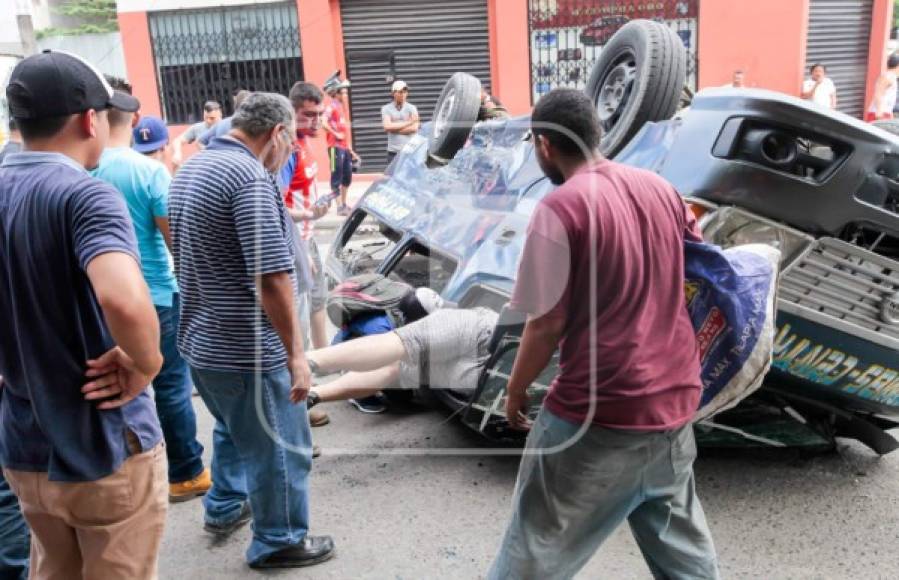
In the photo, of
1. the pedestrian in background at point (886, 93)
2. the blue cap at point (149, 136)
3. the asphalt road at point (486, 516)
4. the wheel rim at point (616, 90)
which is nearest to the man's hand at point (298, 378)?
the asphalt road at point (486, 516)

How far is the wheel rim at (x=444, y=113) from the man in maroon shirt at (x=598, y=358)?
2967 millimetres

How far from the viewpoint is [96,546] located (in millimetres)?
1938

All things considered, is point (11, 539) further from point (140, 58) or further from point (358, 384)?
point (140, 58)

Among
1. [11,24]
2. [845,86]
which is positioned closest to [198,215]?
[845,86]

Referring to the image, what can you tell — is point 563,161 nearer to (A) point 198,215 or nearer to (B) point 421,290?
(A) point 198,215

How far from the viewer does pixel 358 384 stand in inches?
149

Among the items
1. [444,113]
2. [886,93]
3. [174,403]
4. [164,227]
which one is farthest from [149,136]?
[886,93]

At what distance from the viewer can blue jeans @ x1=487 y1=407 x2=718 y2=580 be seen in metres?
2.12

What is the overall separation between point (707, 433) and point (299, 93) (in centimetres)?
270

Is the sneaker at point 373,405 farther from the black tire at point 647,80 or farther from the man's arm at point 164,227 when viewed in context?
the black tire at point 647,80

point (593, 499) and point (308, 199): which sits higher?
point (308, 199)

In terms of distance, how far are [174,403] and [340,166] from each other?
799 centimetres

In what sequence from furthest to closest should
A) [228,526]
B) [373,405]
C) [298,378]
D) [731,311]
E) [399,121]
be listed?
[399,121], [373,405], [228,526], [298,378], [731,311]

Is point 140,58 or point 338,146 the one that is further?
point 140,58
